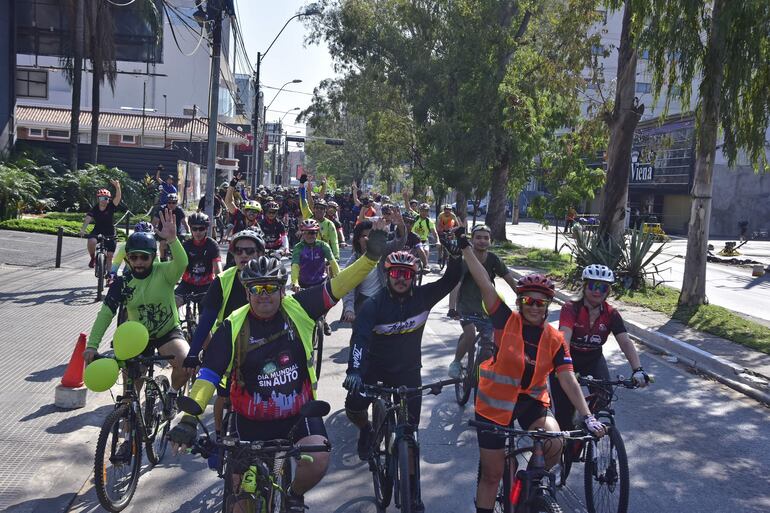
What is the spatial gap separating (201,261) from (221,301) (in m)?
2.61

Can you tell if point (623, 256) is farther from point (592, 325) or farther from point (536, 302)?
point (536, 302)

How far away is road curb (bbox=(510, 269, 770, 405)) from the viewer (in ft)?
33.4

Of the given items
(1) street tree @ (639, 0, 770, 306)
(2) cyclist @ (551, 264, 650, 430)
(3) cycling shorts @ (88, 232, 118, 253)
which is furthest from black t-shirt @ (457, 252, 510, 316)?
(3) cycling shorts @ (88, 232, 118, 253)

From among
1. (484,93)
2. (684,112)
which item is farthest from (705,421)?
(484,93)

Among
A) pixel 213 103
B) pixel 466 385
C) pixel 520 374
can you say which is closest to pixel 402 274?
pixel 520 374

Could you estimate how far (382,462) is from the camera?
5.84m

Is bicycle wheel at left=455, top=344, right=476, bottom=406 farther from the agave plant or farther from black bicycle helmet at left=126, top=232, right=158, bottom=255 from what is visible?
the agave plant

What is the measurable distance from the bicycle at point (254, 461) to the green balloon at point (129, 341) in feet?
5.68

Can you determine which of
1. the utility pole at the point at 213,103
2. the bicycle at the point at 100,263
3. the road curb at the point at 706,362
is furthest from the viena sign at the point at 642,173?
the bicycle at the point at 100,263

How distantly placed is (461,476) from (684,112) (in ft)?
38.9

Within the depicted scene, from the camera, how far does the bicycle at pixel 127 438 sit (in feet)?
17.7

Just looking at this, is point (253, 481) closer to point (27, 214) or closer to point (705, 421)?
point (705, 421)

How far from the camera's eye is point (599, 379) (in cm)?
646

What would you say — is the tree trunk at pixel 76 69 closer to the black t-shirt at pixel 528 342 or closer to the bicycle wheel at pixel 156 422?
the bicycle wheel at pixel 156 422
